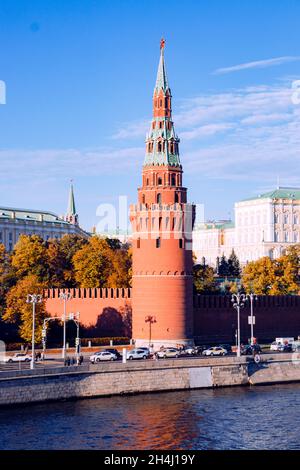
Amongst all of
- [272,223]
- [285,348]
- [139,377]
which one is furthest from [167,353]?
[272,223]

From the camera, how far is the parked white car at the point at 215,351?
71188 mm

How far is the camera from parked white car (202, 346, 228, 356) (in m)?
71.2

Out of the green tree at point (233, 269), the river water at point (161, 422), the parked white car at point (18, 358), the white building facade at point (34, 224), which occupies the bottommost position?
the river water at point (161, 422)

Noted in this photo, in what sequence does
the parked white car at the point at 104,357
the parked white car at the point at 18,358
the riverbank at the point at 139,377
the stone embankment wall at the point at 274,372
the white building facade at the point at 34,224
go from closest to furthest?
the riverbank at the point at 139,377 → the stone embankment wall at the point at 274,372 → the parked white car at the point at 18,358 → the parked white car at the point at 104,357 → the white building facade at the point at 34,224

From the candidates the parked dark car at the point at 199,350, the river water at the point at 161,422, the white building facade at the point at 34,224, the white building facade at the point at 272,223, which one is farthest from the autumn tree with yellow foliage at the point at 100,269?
the white building facade at the point at 272,223

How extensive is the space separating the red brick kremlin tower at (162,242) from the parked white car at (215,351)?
13.0ft

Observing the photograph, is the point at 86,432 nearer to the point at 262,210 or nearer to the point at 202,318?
the point at 202,318

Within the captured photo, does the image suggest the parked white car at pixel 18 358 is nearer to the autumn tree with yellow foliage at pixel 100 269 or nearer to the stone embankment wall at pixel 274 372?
the stone embankment wall at pixel 274 372

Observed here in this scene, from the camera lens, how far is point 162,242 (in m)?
75.6

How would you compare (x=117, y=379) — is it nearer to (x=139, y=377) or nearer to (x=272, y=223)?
(x=139, y=377)

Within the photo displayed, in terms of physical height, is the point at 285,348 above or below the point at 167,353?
above

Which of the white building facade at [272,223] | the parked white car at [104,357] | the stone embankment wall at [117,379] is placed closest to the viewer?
the stone embankment wall at [117,379]

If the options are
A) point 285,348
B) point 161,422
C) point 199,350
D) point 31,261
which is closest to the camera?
point 161,422

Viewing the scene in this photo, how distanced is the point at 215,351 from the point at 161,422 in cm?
2312
